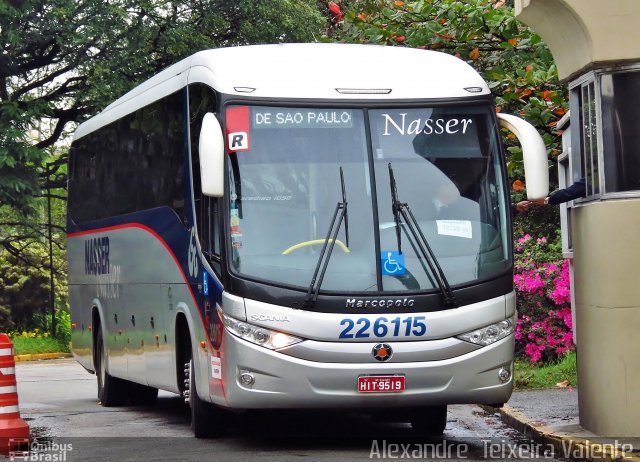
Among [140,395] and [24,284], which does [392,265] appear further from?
[24,284]

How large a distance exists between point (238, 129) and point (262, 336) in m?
1.78

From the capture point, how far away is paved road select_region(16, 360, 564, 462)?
11.1 meters

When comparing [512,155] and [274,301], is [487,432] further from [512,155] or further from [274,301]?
[512,155]

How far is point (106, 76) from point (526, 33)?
12.9 metres

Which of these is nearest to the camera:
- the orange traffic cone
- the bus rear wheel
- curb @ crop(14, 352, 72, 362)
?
the orange traffic cone

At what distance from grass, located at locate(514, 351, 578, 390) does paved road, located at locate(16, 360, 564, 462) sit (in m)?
1.04

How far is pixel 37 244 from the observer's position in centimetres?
4191

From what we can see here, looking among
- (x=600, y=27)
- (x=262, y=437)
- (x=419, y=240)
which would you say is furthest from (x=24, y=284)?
(x=600, y=27)

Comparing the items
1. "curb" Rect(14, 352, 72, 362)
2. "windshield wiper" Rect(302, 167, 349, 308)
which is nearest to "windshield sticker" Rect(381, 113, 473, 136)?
"windshield wiper" Rect(302, 167, 349, 308)

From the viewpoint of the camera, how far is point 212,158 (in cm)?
1111

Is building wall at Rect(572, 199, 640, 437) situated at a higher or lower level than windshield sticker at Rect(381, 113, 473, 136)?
lower

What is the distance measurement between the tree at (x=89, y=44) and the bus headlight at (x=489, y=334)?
17732 mm

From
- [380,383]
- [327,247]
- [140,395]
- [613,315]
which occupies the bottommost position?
[140,395]

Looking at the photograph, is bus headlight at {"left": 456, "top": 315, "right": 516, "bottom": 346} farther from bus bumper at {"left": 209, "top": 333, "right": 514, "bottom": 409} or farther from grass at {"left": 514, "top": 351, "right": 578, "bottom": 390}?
grass at {"left": 514, "top": 351, "right": 578, "bottom": 390}
